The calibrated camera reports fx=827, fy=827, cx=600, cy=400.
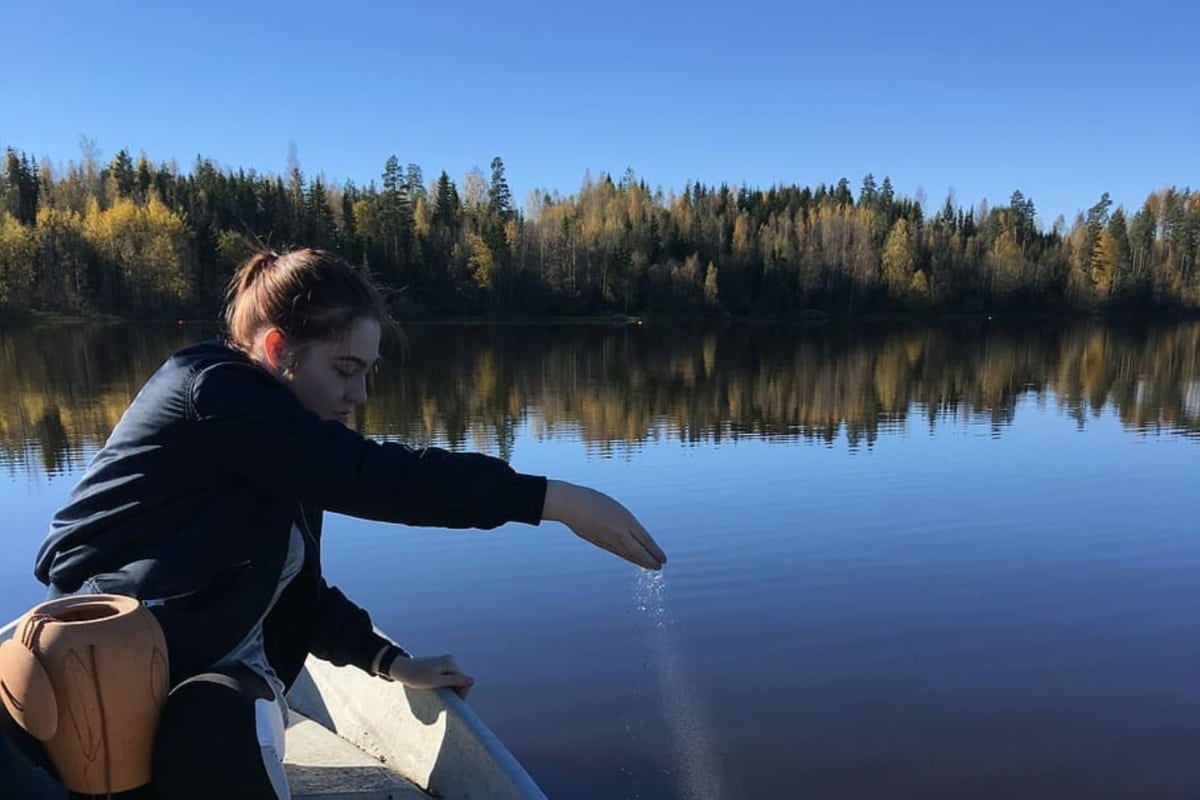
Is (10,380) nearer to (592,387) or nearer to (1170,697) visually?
(592,387)

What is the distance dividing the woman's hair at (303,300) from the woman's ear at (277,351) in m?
0.02

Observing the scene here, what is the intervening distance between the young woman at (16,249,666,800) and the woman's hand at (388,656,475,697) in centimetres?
99

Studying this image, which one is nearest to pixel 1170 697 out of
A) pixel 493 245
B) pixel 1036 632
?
pixel 1036 632

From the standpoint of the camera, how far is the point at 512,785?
2.51m

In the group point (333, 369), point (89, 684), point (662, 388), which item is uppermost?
point (333, 369)

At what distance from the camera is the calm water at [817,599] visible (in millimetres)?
5273

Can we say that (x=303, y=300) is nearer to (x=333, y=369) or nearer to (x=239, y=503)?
(x=333, y=369)

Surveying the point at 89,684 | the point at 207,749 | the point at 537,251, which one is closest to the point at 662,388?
the point at 207,749

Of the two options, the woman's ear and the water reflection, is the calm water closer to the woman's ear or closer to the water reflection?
the water reflection

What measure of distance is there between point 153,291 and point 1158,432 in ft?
227

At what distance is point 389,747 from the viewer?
3.25m

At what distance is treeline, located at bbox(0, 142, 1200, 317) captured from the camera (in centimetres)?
6681

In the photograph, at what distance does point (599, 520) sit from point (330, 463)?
2.05 ft

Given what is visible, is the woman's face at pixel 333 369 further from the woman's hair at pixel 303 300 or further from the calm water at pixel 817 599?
the calm water at pixel 817 599
